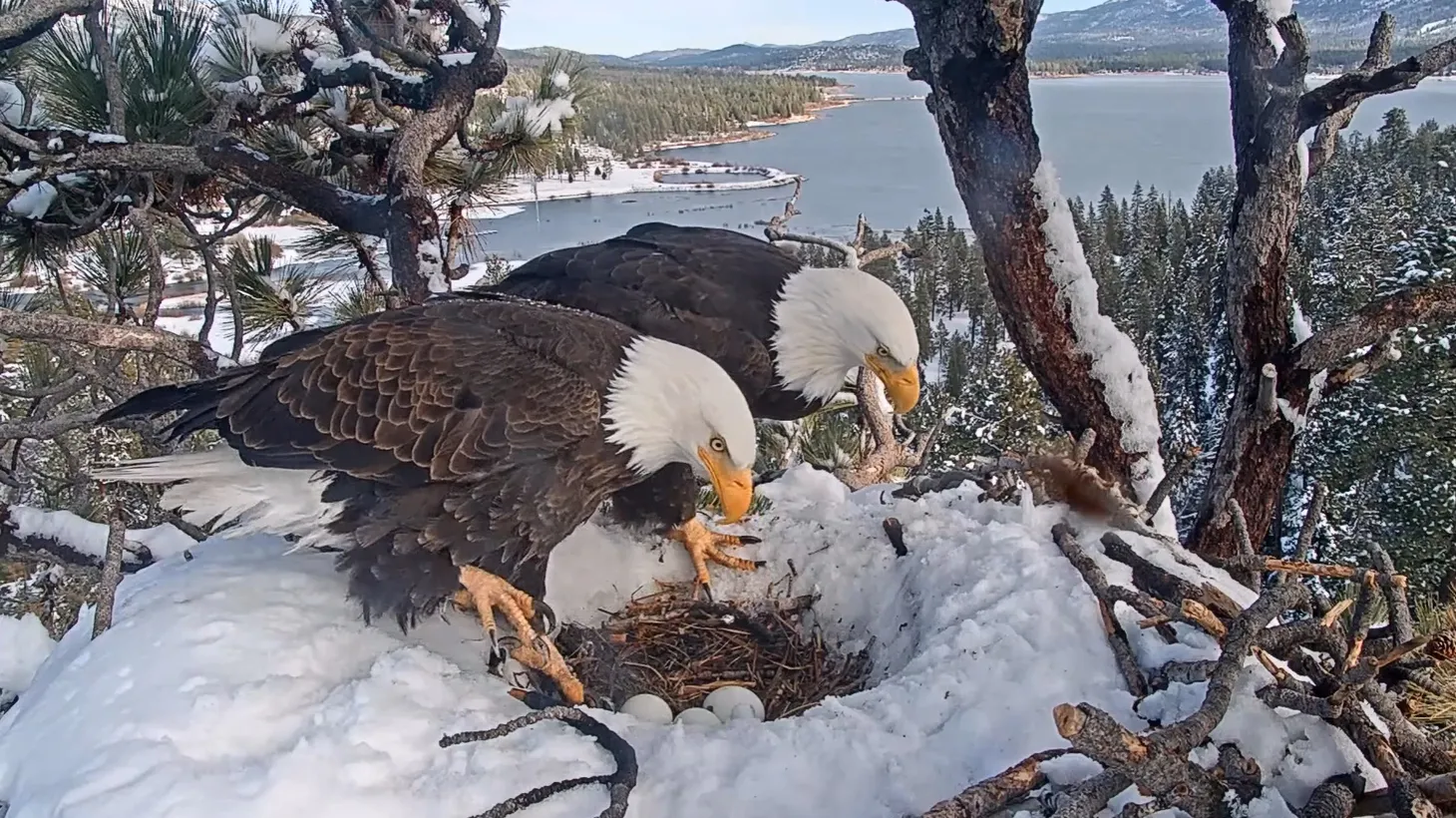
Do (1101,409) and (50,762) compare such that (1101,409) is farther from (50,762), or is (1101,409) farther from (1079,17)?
(1079,17)

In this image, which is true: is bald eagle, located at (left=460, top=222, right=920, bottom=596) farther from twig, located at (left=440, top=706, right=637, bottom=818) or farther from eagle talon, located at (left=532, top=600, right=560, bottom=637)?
twig, located at (left=440, top=706, right=637, bottom=818)

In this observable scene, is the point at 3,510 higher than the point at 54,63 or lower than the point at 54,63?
lower

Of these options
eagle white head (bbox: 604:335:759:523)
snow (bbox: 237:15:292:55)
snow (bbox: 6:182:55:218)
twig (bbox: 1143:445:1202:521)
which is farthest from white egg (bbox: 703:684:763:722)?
snow (bbox: 237:15:292:55)

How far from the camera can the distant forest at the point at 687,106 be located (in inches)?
1262

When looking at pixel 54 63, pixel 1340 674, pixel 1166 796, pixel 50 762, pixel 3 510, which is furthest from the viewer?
pixel 54 63

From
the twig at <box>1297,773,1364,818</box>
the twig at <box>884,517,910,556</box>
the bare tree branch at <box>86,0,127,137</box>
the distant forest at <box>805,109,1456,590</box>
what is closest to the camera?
the twig at <box>1297,773,1364,818</box>

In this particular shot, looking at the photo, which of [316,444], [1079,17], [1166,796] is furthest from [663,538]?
[1079,17]

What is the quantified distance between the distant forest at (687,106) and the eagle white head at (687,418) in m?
23.3

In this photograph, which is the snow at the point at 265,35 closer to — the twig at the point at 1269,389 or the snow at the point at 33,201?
the snow at the point at 33,201

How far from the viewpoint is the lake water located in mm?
24688

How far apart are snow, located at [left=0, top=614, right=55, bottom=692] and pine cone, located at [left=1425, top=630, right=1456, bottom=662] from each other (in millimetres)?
3239

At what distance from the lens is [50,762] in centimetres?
167

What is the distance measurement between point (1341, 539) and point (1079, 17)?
519ft

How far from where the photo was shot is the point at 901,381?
3.04m
